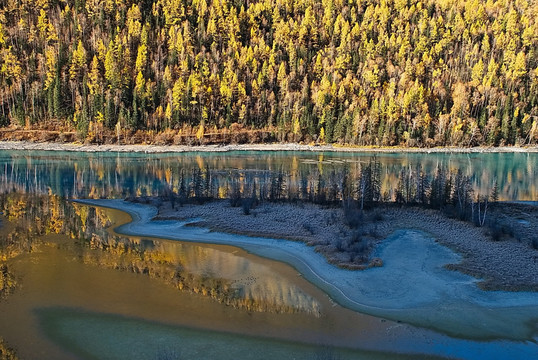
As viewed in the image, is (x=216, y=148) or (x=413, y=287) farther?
(x=216, y=148)

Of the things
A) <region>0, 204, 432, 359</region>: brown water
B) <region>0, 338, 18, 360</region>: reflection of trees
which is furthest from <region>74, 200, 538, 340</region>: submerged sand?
<region>0, 338, 18, 360</region>: reflection of trees

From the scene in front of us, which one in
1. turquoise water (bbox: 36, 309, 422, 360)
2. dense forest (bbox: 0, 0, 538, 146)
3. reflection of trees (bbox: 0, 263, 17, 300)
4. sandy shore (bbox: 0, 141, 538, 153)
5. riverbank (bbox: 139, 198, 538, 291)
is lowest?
turquoise water (bbox: 36, 309, 422, 360)

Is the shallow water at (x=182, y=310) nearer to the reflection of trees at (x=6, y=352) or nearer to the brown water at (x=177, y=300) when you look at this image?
the brown water at (x=177, y=300)

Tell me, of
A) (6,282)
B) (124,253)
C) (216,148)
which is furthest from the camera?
(216,148)

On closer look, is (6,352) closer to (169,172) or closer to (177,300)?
(177,300)

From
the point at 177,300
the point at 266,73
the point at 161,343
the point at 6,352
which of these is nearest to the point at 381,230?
the point at 177,300

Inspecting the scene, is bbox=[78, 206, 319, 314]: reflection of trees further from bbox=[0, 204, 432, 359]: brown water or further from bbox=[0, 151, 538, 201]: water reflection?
bbox=[0, 151, 538, 201]: water reflection

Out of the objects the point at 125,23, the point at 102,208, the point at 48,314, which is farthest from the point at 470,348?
the point at 125,23
